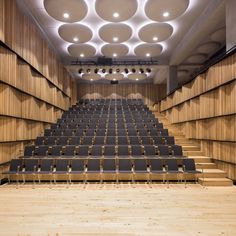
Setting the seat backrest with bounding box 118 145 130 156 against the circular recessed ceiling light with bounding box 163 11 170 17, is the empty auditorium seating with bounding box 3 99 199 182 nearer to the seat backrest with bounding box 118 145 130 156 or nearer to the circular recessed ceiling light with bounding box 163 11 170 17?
the seat backrest with bounding box 118 145 130 156

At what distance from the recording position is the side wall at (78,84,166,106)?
8430 millimetres

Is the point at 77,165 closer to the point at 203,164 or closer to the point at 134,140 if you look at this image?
the point at 134,140

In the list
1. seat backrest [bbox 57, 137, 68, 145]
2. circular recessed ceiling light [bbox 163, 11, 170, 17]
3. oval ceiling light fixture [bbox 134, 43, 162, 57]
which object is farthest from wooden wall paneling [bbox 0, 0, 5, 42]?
oval ceiling light fixture [bbox 134, 43, 162, 57]

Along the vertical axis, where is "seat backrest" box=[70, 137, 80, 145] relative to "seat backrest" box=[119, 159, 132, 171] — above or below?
above

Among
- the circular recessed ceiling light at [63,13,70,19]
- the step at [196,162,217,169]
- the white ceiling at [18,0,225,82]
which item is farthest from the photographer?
the circular recessed ceiling light at [63,13,70,19]

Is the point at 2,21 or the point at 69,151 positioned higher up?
the point at 2,21

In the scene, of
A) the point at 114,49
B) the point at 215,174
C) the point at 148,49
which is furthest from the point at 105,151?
the point at 148,49

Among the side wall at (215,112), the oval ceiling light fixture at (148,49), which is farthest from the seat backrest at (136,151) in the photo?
the oval ceiling light fixture at (148,49)

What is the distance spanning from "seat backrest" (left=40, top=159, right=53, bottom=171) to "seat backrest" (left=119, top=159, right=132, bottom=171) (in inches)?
34.1

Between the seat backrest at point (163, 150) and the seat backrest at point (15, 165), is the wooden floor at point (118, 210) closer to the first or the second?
the seat backrest at point (15, 165)

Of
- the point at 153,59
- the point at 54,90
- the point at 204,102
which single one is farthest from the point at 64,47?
the point at 204,102

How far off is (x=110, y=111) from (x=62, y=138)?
8.15ft

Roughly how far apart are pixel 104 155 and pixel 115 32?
237 cm

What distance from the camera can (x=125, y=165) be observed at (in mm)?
2889
